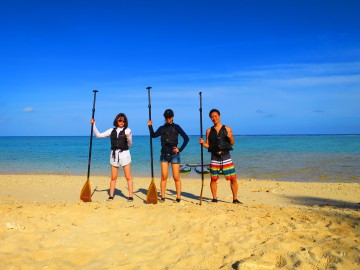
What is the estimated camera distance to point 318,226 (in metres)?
5.21

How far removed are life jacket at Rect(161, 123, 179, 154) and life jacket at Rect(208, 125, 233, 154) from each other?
94cm

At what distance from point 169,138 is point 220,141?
1.30 meters

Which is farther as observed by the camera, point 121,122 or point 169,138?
point 121,122

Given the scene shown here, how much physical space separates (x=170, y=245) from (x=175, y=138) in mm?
3390

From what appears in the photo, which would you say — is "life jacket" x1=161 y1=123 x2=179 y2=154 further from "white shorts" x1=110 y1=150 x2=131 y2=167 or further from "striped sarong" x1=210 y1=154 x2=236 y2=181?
"striped sarong" x1=210 y1=154 x2=236 y2=181

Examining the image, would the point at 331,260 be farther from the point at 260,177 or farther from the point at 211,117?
the point at 260,177

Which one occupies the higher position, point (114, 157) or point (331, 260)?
point (114, 157)

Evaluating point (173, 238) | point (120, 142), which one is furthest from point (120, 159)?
point (173, 238)

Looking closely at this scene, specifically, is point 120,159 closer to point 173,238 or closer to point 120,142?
point 120,142

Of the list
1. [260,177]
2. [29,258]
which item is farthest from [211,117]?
[260,177]

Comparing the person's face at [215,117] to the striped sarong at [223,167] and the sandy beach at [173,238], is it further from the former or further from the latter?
the sandy beach at [173,238]

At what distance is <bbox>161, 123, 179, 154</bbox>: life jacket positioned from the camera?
7523 millimetres

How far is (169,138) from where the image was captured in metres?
7.52

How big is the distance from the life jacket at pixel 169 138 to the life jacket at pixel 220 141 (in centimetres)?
94
